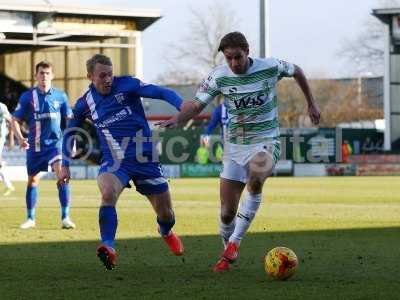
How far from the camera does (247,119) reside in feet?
34.0

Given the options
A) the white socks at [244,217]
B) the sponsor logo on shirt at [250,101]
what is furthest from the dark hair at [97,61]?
the white socks at [244,217]

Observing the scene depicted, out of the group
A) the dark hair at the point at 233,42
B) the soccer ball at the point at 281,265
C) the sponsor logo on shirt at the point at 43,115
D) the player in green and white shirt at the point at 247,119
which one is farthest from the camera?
the sponsor logo on shirt at the point at 43,115

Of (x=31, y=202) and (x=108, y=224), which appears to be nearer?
(x=108, y=224)

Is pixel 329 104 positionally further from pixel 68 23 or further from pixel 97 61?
pixel 97 61

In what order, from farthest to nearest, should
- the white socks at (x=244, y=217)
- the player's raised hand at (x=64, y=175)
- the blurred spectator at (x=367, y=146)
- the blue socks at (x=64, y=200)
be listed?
the blurred spectator at (x=367, y=146)
the blue socks at (x=64, y=200)
the player's raised hand at (x=64, y=175)
the white socks at (x=244, y=217)

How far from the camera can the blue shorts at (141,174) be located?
10719mm

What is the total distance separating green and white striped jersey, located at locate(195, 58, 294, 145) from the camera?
10.3m

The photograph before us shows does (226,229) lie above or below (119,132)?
below

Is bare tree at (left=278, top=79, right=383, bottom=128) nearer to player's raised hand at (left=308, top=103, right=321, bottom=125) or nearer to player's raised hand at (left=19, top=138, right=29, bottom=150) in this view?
player's raised hand at (left=19, top=138, right=29, bottom=150)

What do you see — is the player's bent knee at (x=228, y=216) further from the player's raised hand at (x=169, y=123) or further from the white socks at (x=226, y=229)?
the player's raised hand at (x=169, y=123)

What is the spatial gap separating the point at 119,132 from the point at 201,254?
6.28 feet

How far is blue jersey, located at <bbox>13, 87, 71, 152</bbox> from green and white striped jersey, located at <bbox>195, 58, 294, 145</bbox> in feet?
20.7

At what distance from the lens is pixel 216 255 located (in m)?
11.8

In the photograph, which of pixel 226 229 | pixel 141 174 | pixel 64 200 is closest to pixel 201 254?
pixel 226 229
